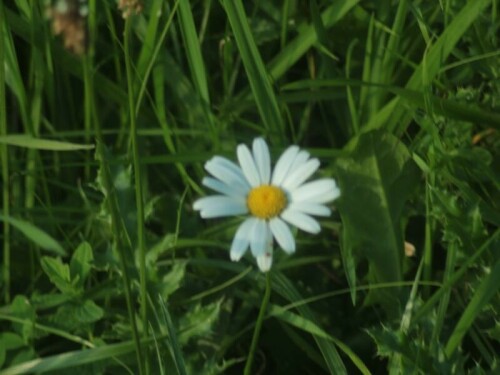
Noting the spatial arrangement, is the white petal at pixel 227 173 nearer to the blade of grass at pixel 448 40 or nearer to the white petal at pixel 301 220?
the white petal at pixel 301 220

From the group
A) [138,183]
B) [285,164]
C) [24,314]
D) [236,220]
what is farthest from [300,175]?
[24,314]

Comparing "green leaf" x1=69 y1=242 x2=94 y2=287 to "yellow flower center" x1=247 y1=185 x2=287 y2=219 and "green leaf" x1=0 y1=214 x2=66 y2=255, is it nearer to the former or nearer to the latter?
"green leaf" x1=0 y1=214 x2=66 y2=255

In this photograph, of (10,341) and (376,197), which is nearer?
(10,341)

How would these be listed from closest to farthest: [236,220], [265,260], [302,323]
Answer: [265,260] < [302,323] < [236,220]

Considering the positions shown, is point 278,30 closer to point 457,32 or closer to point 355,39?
point 355,39

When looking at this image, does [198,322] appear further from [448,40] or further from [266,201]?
[448,40]

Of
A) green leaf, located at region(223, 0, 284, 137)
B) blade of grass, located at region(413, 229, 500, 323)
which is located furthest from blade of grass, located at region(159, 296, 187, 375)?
green leaf, located at region(223, 0, 284, 137)

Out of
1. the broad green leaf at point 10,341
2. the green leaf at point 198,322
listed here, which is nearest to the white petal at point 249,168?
the green leaf at point 198,322

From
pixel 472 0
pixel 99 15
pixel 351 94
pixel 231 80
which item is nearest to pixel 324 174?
pixel 351 94
